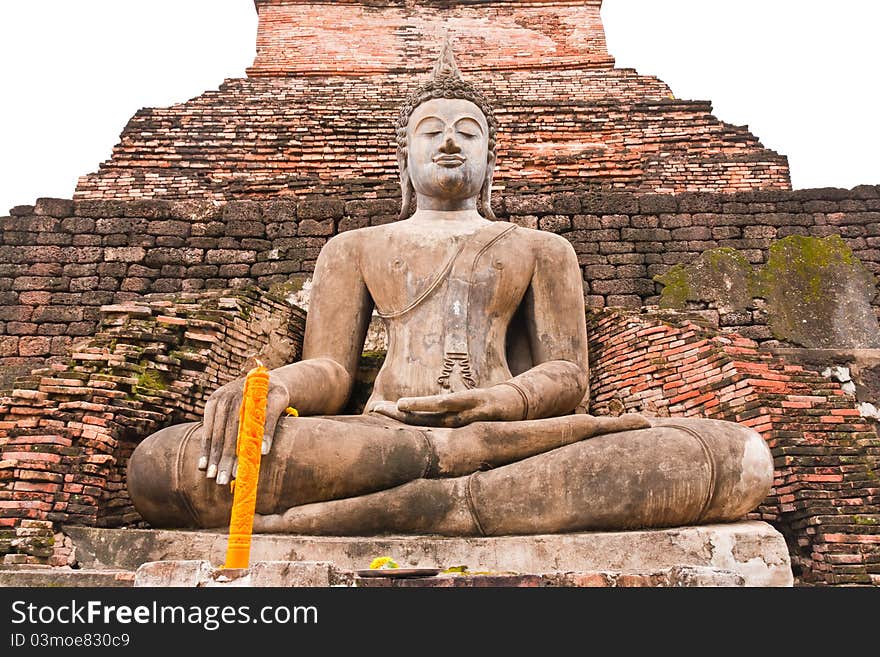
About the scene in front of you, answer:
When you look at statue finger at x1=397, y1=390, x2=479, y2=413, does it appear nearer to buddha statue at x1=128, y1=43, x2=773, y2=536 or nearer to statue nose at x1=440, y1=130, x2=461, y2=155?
buddha statue at x1=128, y1=43, x2=773, y2=536

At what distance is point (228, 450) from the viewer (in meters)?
4.22

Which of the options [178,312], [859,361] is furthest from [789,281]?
[178,312]

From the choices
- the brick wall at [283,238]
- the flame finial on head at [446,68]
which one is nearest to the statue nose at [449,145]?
the flame finial on head at [446,68]

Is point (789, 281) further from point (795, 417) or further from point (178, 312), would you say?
point (178, 312)

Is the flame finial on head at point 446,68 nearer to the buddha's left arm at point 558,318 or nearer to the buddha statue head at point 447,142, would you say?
the buddha statue head at point 447,142

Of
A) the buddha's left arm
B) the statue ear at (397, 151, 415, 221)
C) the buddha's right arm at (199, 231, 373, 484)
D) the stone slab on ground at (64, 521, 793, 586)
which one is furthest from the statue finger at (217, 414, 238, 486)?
the statue ear at (397, 151, 415, 221)

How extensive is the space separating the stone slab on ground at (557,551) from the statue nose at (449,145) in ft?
8.20

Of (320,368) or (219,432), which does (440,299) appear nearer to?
(320,368)

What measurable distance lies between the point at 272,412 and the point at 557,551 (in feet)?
4.64

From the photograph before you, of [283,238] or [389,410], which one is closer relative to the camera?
[389,410]

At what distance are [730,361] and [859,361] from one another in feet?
4.24

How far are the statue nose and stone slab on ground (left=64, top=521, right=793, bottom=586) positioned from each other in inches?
98.4

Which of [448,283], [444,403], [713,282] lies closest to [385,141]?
[713,282]

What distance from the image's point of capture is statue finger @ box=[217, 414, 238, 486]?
4.18 meters
